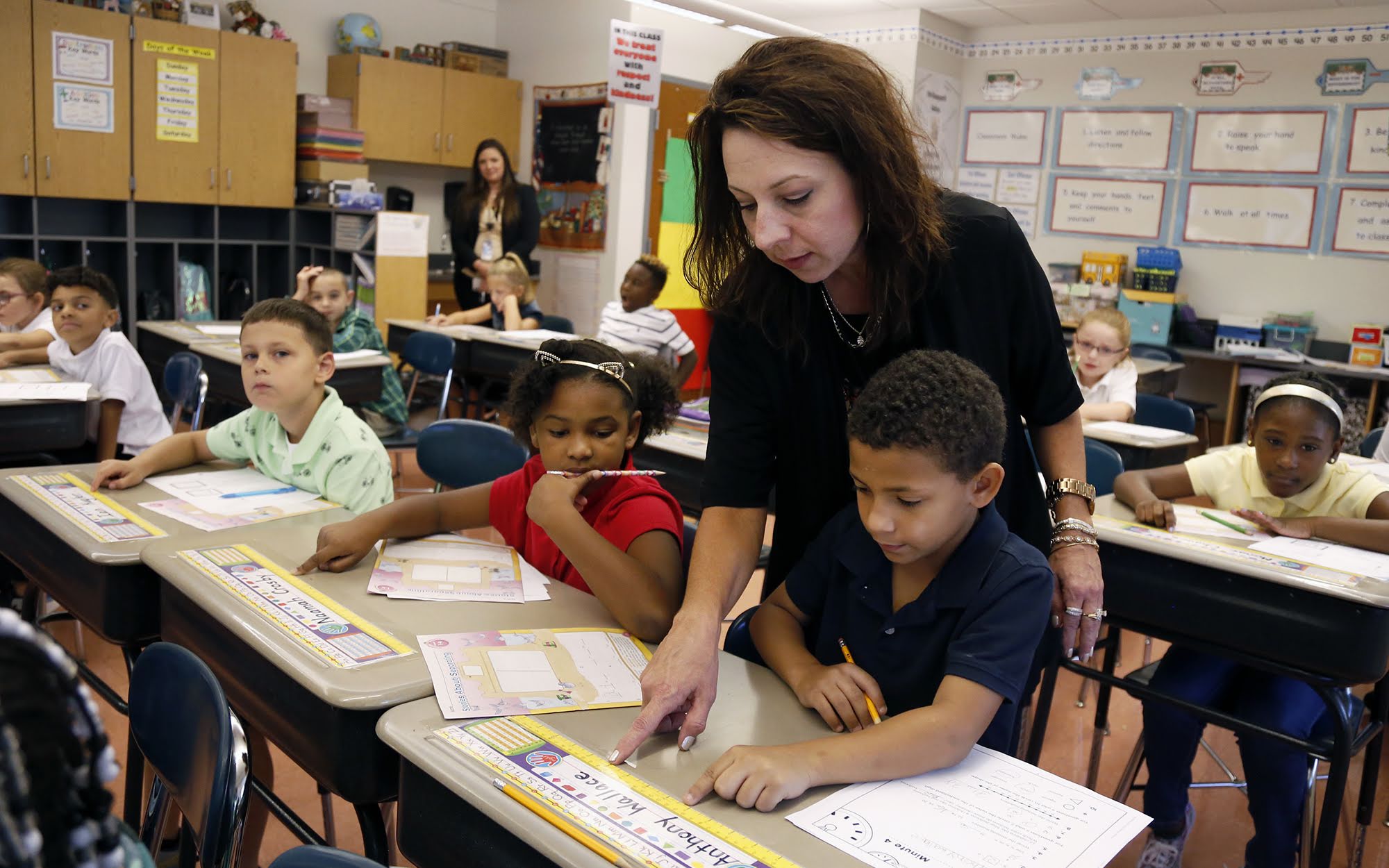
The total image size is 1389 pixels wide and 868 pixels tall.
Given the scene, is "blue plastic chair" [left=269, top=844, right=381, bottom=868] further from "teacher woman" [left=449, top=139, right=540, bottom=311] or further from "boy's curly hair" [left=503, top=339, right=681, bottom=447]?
"teacher woman" [left=449, top=139, right=540, bottom=311]

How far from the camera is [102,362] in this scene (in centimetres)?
320

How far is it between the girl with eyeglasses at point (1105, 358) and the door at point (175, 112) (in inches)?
201

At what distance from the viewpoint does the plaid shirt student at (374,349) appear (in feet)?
13.2

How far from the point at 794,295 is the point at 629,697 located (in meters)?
0.52

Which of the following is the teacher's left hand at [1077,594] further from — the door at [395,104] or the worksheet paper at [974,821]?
the door at [395,104]

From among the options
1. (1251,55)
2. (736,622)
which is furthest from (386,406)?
(1251,55)

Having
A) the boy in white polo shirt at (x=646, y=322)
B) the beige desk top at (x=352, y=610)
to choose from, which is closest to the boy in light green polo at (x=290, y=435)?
the beige desk top at (x=352, y=610)

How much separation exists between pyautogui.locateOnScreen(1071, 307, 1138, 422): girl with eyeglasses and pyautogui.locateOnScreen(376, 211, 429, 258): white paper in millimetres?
4133

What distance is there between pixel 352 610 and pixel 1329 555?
5.66 ft

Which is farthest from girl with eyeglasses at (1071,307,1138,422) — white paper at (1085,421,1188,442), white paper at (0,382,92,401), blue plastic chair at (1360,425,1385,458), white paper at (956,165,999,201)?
white paper at (956,165,999,201)

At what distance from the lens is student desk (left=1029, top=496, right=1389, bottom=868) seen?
69.6 inches

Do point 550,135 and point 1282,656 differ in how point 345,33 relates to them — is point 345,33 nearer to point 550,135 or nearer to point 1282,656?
point 550,135

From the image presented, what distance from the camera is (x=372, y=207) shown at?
6574 millimetres

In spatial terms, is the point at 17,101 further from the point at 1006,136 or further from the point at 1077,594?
the point at 1077,594
